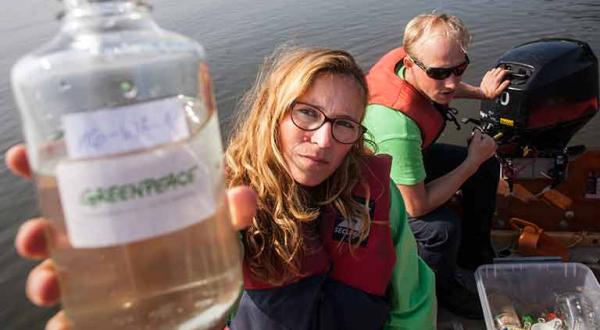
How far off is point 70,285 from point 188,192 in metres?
0.34

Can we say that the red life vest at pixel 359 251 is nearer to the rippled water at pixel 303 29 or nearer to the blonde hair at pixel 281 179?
the blonde hair at pixel 281 179

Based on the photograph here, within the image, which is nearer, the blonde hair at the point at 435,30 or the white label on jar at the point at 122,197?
the white label on jar at the point at 122,197

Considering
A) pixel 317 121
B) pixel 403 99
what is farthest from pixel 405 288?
pixel 403 99

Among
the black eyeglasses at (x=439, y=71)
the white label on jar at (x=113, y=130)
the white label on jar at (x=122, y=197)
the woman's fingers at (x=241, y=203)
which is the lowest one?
the black eyeglasses at (x=439, y=71)

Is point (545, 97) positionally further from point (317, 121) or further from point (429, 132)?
point (317, 121)

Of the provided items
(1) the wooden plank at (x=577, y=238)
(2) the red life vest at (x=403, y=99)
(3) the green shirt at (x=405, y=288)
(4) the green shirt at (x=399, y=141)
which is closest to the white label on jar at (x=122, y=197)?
(3) the green shirt at (x=405, y=288)

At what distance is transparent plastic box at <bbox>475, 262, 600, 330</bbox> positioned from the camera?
3.02 m

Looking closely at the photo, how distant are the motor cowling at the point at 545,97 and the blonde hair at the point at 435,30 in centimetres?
63

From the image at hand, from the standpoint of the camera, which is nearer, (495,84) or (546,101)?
(546,101)

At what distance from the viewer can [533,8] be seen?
1027 centimetres

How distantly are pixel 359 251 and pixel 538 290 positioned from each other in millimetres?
1715

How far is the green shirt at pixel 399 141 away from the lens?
2.94 metres

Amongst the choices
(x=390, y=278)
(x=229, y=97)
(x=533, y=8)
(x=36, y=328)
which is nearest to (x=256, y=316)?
(x=390, y=278)

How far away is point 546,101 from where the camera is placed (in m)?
3.49
